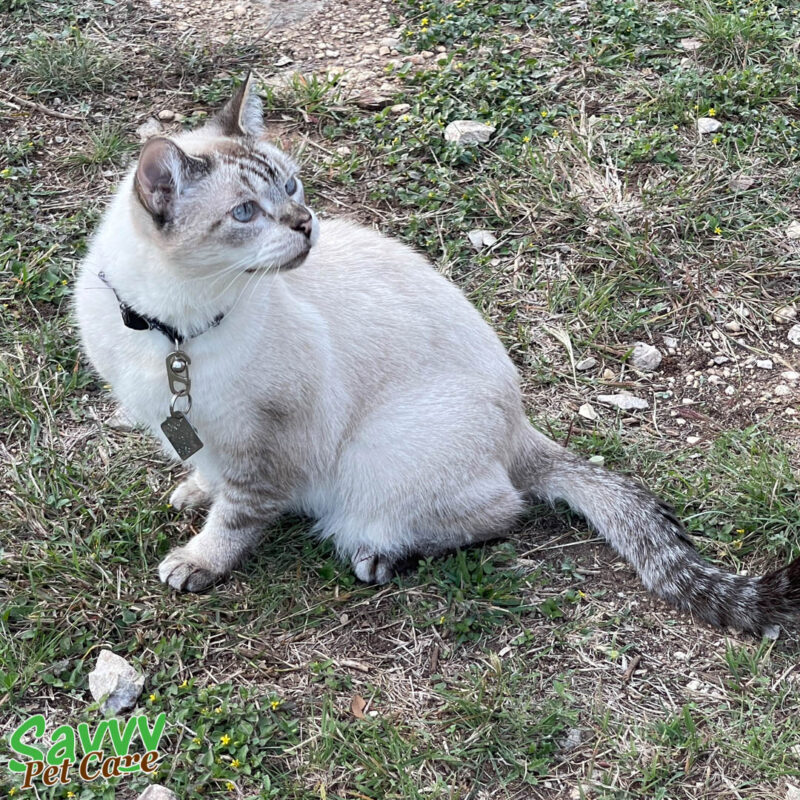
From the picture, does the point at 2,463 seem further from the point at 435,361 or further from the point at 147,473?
the point at 435,361

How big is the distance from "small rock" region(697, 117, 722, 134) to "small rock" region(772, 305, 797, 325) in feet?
3.91

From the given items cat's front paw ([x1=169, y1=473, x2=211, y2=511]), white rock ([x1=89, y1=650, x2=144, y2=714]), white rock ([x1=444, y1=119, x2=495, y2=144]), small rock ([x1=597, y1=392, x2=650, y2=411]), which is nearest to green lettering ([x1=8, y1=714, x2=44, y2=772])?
white rock ([x1=89, y1=650, x2=144, y2=714])

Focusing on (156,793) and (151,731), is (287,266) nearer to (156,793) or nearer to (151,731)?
(151,731)

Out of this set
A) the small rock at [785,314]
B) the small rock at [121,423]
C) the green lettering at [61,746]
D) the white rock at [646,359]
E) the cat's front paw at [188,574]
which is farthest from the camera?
the small rock at [785,314]

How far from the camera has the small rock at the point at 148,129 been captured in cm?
522

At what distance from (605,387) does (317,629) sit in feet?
5.71

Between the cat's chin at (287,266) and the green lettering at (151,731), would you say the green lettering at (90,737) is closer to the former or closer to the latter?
the green lettering at (151,731)

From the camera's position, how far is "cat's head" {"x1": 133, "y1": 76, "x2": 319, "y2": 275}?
2.89m

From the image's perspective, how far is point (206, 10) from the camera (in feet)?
19.6

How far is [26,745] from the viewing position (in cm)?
308

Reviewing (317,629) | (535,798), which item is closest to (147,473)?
(317,629)

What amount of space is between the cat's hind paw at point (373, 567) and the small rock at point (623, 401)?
1297mm

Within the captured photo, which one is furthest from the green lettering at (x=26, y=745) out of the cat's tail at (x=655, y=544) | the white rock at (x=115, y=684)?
the cat's tail at (x=655, y=544)

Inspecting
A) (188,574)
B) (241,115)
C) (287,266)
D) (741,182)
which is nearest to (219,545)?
(188,574)
